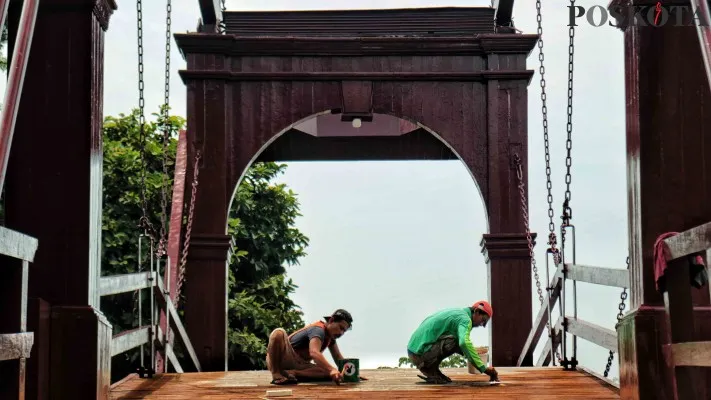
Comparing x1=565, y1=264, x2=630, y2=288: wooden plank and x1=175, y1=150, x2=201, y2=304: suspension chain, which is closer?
x1=565, y1=264, x2=630, y2=288: wooden plank

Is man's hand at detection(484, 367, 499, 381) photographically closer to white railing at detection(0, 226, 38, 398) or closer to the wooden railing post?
the wooden railing post

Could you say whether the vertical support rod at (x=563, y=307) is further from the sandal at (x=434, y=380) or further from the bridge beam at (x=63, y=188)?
the bridge beam at (x=63, y=188)

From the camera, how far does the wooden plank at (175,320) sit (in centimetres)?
1063

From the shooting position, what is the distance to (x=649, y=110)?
720 centimetres

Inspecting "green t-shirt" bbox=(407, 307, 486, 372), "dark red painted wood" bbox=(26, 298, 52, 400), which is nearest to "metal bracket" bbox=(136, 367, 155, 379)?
"green t-shirt" bbox=(407, 307, 486, 372)

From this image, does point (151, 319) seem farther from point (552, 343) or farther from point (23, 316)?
point (23, 316)

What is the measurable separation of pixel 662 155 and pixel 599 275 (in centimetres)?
167

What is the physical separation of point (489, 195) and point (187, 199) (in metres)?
2.99

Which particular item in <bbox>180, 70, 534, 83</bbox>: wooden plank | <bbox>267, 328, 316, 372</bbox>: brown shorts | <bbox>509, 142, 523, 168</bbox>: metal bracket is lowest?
<bbox>267, 328, 316, 372</bbox>: brown shorts

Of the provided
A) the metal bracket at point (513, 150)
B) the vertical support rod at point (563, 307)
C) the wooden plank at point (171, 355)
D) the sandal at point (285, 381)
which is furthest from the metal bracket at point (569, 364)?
the metal bracket at point (513, 150)

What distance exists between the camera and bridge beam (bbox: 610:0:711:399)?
706 centimetres

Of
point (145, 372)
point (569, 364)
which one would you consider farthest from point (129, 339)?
point (569, 364)

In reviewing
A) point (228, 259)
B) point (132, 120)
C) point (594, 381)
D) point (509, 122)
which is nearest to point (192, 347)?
point (228, 259)

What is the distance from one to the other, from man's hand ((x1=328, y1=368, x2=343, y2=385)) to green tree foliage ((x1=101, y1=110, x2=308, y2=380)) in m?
8.91
